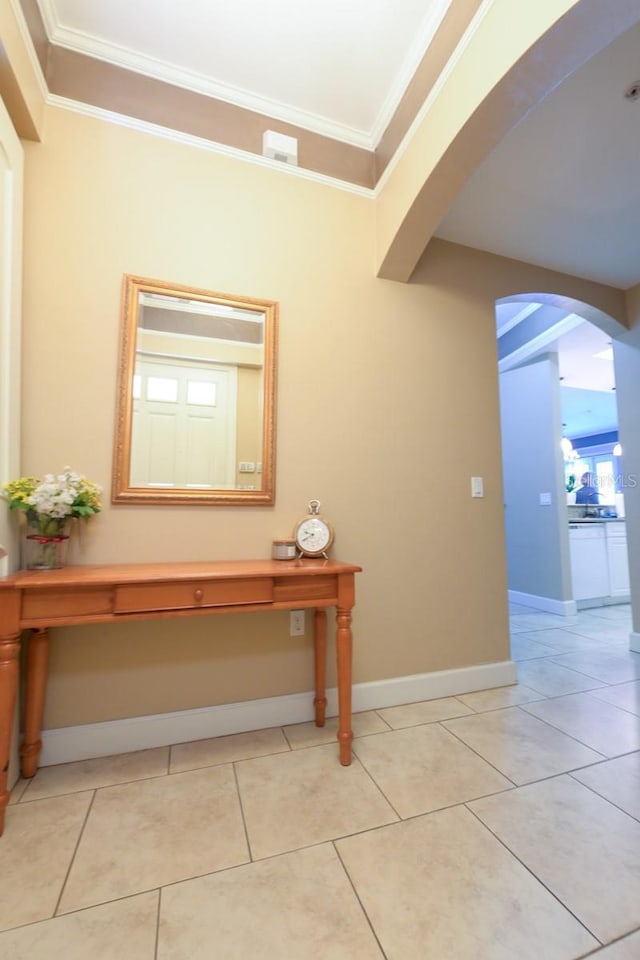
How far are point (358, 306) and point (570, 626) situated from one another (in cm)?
322

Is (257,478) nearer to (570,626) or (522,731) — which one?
(522,731)

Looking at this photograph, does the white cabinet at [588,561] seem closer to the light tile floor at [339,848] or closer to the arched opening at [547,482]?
the arched opening at [547,482]

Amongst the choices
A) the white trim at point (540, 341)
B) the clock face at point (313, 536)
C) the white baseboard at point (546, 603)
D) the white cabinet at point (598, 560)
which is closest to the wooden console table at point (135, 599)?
the clock face at point (313, 536)

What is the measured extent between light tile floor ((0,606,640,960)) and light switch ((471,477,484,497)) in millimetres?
1137

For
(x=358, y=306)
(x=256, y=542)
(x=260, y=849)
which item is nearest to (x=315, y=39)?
(x=358, y=306)

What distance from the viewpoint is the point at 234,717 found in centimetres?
174

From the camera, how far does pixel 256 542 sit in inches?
71.2

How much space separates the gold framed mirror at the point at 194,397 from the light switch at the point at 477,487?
1173 millimetres

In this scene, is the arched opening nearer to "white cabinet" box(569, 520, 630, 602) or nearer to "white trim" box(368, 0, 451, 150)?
"white cabinet" box(569, 520, 630, 602)

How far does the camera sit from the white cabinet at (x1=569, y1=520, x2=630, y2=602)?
12.9 feet

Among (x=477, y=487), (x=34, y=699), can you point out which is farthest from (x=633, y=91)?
(x=34, y=699)

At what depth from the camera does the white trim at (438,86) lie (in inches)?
55.3

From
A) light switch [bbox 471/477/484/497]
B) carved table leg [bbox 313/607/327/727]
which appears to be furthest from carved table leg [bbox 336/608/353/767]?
light switch [bbox 471/477/484/497]

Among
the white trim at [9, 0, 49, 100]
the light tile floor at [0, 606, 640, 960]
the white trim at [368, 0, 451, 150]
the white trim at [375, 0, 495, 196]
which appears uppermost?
the white trim at [368, 0, 451, 150]
